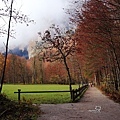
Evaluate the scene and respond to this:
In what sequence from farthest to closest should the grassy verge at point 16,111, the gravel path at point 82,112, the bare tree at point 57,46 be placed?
1. the bare tree at point 57,46
2. the gravel path at point 82,112
3. the grassy verge at point 16,111

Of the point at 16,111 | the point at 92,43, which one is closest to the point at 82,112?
the point at 16,111

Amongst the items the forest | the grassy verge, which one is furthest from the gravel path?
the forest

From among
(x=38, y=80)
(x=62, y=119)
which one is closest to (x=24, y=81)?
(x=38, y=80)

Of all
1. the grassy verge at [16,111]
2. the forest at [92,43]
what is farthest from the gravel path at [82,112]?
the forest at [92,43]

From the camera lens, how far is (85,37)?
57.3 ft

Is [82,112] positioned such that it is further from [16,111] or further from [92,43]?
[92,43]

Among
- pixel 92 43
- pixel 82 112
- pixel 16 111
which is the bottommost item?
pixel 82 112

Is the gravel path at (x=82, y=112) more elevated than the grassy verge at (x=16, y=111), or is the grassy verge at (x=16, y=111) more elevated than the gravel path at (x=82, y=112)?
the grassy verge at (x=16, y=111)

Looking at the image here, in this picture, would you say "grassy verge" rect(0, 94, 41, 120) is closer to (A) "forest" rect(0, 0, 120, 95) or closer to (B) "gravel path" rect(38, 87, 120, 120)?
(B) "gravel path" rect(38, 87, 120, 120)

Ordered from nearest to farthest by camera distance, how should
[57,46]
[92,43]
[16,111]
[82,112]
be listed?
[16,111]
[82,112]
[92,43]
[57,46]

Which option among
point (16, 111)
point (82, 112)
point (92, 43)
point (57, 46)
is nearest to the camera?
point (16, 111)

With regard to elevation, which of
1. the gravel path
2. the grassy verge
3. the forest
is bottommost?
the gravel path

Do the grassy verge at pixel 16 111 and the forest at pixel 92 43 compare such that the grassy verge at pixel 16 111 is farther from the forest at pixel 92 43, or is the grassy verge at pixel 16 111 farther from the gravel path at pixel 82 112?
the forest at pixel 92 43

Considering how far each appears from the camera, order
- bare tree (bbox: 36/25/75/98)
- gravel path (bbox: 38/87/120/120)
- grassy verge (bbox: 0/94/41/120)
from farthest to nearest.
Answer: bare tree (bbox: 36/25/75/98)
gravel path (bbox: 38/87/120/120)
grassy verge (bbox: 0/94/41/120)
